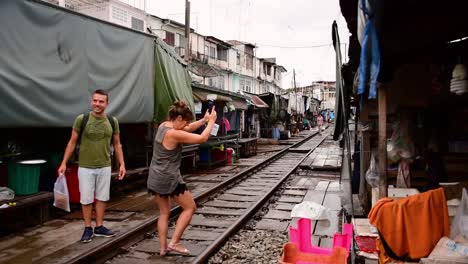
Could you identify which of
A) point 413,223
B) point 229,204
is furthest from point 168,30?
point 413,223

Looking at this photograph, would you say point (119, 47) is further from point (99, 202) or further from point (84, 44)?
point (99, 202)

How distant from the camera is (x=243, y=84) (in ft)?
161

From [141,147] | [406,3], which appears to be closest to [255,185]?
[141,147]

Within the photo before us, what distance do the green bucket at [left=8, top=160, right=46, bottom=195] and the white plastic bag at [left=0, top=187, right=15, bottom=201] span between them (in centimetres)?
31

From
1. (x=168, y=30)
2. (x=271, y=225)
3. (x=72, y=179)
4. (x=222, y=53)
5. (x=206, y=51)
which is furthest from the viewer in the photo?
(x=222, y=53)

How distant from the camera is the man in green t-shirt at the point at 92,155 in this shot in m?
5.60

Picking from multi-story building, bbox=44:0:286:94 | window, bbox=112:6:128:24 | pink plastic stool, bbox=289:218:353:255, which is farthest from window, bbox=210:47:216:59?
pink plastic stool, bbox=289:218:353:255

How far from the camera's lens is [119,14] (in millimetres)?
27531

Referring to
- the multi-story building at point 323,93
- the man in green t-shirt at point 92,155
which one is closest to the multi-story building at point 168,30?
the man in green t-shirt at point 92,155

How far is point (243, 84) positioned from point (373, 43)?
46.4 meters

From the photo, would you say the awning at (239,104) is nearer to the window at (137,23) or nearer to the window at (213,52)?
the window at (137,23)

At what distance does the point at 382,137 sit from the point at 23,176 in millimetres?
5628

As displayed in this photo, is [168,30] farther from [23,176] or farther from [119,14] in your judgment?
[23,176]

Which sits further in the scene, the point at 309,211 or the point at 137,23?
the point at 137,23
